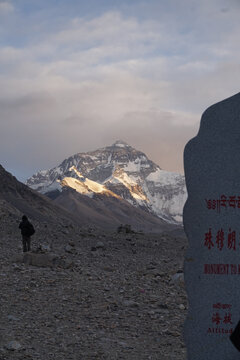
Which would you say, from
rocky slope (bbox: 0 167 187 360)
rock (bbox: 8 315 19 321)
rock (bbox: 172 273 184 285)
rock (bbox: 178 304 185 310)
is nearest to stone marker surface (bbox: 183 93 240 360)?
rocky slope (bbox: 0 167 187 360)

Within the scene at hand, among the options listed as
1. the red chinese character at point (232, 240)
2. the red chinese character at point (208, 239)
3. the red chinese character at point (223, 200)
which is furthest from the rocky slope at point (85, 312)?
the red chinese character at point (223, 200)

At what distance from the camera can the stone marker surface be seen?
22.9 feet

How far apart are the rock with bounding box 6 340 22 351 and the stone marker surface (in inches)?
110

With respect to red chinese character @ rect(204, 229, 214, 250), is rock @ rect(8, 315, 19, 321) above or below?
below

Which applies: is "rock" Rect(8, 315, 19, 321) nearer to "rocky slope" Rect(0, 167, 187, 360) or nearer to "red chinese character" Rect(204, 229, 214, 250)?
"rocky slope" Rect(0, 167, 187, 360)

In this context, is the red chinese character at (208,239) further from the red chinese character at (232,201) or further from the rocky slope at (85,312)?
the rocky slope at (85,312)

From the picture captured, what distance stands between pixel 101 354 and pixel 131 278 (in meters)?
7.26

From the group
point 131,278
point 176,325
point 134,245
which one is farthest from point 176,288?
point 134,245

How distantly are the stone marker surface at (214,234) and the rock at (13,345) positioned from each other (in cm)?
280

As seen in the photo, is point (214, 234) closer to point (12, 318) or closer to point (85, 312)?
point (85, 312)

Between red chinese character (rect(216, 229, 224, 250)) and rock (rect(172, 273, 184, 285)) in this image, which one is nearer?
red chinese character (rect(216, 229, 224, 250))

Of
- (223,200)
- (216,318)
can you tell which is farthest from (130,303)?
(223,200)

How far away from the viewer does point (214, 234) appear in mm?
7117

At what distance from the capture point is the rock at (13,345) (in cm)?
828
